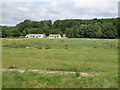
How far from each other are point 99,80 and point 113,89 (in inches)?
58.0

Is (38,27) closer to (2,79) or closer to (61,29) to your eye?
(61,29)

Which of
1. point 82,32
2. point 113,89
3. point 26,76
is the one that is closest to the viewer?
point 113,89

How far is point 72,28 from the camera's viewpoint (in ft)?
417

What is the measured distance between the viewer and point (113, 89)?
10.7 metres

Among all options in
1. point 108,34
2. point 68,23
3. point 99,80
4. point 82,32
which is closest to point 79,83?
point 99,80

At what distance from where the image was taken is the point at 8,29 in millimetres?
109000

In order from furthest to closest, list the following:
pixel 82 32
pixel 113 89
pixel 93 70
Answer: pixel 82 32 < pixel 93 70 < pixel 113 89

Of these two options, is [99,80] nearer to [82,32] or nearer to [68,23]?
[82,32]

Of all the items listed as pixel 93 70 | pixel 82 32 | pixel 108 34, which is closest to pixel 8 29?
pixel 82 32

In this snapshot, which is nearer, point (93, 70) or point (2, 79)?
point (2, 79)

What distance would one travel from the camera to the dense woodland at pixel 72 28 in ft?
352

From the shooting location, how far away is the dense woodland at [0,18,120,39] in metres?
A: 107

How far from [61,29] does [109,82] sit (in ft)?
460

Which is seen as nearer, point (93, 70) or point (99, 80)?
point (99, 80)
